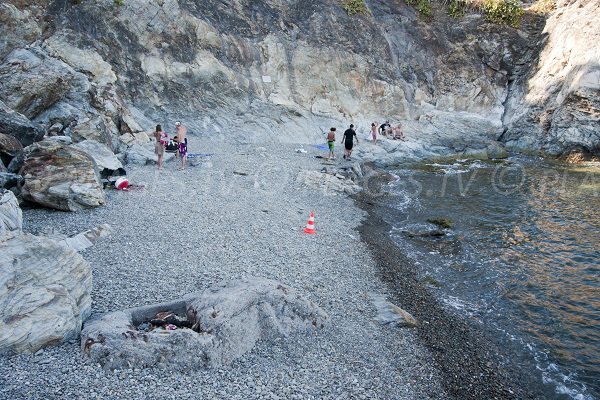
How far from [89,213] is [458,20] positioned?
46.0 m

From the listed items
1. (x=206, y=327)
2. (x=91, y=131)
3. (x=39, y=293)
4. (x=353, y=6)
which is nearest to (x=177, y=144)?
(x=91, y=131)

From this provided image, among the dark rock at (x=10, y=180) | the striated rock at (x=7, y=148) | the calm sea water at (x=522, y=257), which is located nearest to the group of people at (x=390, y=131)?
the calm sea water at (x=522, y=257)

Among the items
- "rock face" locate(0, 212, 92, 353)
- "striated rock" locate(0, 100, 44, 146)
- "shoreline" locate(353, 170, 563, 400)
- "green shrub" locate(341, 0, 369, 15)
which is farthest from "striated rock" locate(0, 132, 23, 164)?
"green shrub" locate(341, 0, 369, 15)

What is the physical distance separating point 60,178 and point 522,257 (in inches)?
647

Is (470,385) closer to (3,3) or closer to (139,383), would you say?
(139,383)

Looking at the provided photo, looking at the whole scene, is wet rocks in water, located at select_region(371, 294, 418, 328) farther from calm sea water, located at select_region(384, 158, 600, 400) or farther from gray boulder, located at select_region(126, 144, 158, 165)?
gray boulder, located at select_region(126, 144, 158, 165)

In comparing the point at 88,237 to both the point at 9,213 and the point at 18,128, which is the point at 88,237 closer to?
the point at 9,213

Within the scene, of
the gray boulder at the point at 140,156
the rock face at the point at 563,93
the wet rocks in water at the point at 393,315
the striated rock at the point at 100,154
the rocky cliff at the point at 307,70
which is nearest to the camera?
the wet rocks in water at the point at 393,315

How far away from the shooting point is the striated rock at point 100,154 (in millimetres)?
17172

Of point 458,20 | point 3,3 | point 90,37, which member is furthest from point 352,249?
point 458,20

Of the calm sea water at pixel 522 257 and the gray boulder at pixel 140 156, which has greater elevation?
the gray boulder at pixel 140 156

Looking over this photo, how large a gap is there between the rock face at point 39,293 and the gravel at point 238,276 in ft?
0.91

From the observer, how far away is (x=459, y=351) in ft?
30.3

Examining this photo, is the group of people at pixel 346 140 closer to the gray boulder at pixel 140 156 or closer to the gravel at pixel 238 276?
the gravel at pixel 238 276
